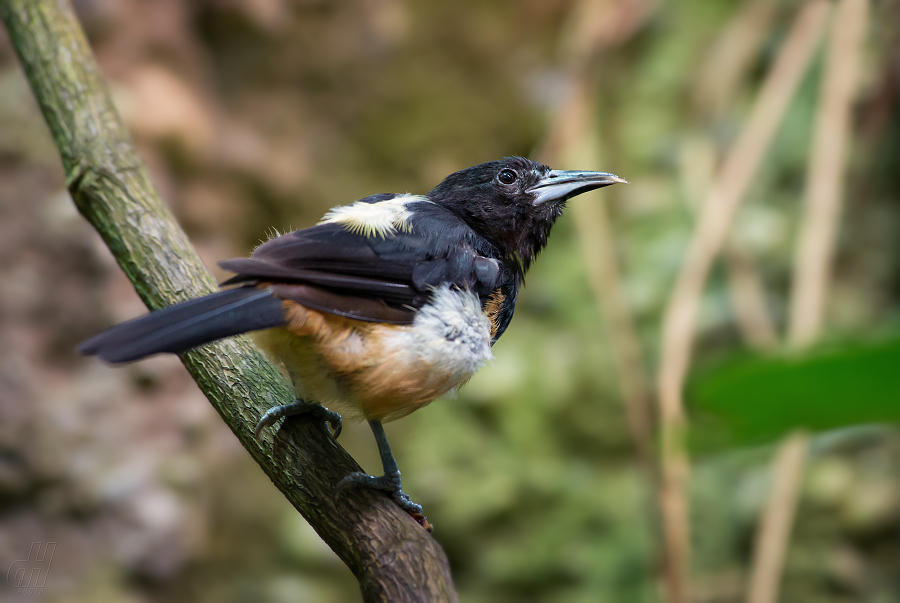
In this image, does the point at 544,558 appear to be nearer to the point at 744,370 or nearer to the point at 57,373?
the point at 57,373

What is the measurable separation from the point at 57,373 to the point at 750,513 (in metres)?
3.45

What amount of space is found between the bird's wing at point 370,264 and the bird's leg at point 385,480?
346mm

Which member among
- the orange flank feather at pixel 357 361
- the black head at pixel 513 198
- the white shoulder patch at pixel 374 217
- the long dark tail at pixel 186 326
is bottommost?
the long dark tail at pixel 186 326

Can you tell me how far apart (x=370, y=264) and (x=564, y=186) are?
2.51ft

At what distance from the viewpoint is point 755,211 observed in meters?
4.12

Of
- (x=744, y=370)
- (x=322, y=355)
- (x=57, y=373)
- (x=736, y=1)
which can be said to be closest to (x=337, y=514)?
(x=322, y=355)

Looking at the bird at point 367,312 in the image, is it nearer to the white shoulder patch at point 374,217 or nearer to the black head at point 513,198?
the white shoulder patch at point 374,217

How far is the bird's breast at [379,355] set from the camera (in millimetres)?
1721

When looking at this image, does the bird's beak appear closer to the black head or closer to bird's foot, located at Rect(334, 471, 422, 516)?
the black head

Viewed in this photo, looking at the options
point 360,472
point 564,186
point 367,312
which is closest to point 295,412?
point 360,472

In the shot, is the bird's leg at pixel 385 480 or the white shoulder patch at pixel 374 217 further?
the white shoulder patch at pixel 374 217

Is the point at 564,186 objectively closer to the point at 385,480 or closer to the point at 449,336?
the point at 449,336

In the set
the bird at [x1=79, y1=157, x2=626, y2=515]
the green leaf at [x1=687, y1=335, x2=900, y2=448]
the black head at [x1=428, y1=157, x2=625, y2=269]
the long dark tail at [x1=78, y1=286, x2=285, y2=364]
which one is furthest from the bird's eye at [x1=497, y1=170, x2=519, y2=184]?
the green leaf at [x1=687, y1=335, x2=900, y2=448]

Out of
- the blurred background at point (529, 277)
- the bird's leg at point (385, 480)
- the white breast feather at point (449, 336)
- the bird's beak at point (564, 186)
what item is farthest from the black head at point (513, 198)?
the blurred background at point (529, 277)
